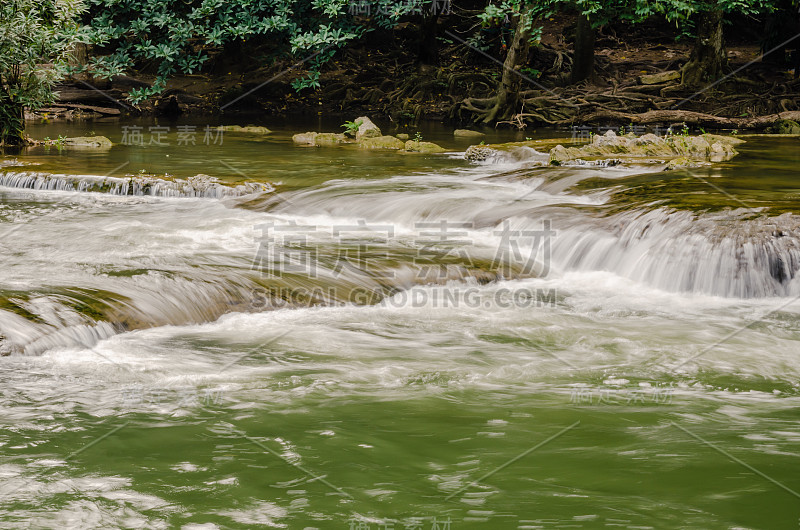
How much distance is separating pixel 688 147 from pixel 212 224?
733 centimetres

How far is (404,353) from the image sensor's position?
5699mm

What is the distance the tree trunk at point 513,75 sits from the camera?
17.7 metres

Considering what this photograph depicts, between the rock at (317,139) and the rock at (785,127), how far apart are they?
8.46 meters

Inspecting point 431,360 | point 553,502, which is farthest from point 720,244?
point 553,502

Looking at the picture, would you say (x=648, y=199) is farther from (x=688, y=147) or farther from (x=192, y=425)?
(x=192, y=425)

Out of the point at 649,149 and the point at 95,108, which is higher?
the point at 95,108

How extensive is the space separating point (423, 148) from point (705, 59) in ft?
25.8

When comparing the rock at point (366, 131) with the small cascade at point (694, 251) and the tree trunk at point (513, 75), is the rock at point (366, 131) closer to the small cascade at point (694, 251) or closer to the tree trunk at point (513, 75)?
the tree trunk at point (513, 75)

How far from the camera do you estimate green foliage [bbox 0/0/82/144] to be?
1316 centimetres

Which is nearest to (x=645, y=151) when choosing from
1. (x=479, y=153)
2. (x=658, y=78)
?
(x=479, y=153)

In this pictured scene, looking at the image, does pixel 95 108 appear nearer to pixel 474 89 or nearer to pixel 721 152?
pixel 474 89

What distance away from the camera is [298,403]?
4617mm

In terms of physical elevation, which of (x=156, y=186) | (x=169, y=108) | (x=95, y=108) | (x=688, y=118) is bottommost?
(x=156, y=186)

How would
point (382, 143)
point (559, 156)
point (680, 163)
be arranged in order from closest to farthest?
point (680, 163)
point (559, 156)
point (382, 143)
